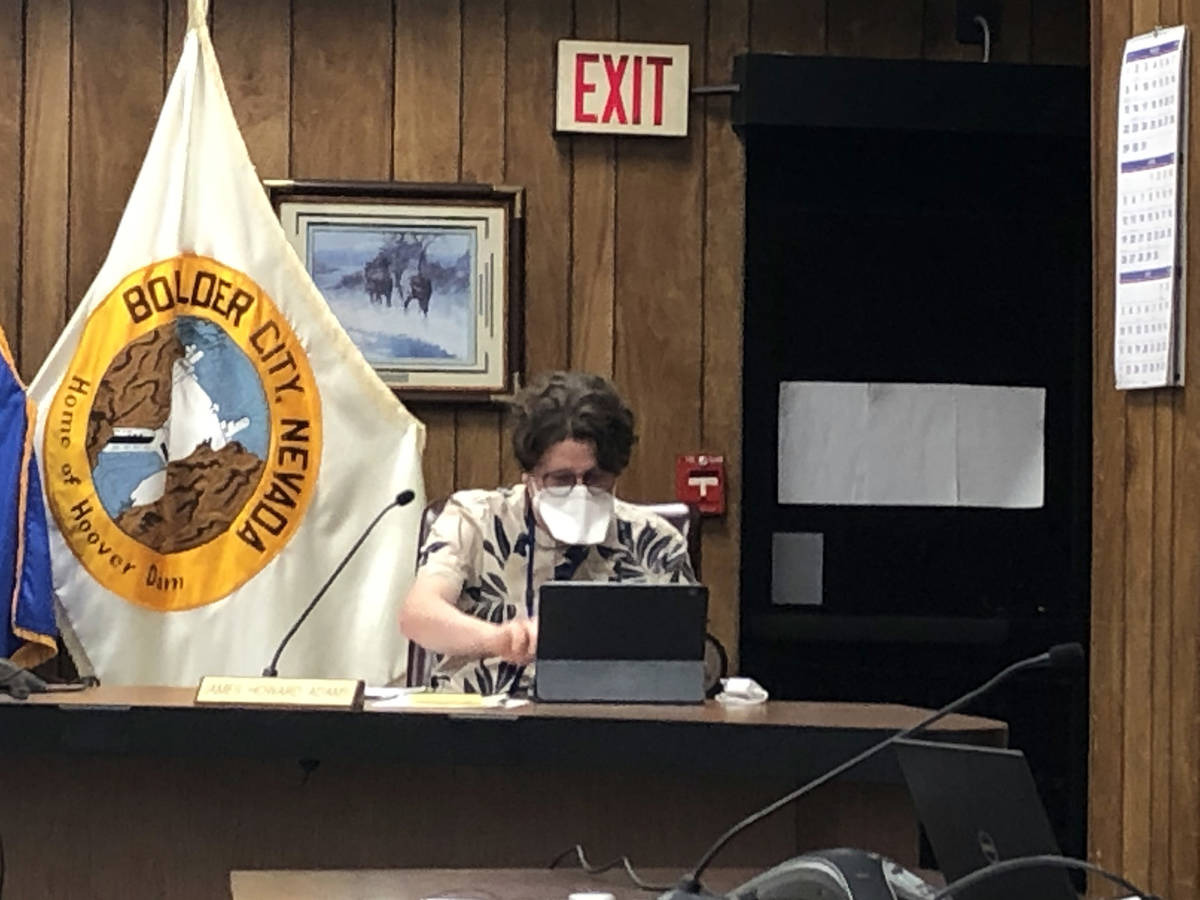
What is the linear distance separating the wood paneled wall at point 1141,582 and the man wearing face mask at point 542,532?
1003 mm

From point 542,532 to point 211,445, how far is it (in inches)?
38.9

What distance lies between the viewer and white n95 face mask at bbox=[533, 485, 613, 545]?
3.08 metres

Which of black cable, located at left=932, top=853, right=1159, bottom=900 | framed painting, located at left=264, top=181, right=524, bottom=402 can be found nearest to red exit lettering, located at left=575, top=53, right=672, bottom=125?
framed painting, located at left=264, top=181, right=524, bottom=402

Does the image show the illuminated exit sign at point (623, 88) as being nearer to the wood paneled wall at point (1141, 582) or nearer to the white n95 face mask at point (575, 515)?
the white n95 face mask at point (575, 515)

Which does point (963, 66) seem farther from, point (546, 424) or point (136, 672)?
point (136, 672)

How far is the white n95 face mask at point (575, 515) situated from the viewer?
3.08m

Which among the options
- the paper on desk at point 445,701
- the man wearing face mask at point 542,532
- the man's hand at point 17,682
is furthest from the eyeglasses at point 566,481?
the man's hand at point 17,682

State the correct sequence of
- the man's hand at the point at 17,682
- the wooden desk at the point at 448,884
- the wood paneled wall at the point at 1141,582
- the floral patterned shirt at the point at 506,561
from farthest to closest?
the floral patterned shirt at the point at 506,561, the man's hand at the point at 17,682, the wood paneled wall at the point at 1141,582, the wooden desk at the point at 448,884

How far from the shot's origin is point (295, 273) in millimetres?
3812

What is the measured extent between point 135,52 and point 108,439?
82 centimetres

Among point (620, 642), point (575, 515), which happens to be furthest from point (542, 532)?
point (620, 642)

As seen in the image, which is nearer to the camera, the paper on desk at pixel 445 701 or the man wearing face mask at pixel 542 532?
the paper on desk at pixel 445 701

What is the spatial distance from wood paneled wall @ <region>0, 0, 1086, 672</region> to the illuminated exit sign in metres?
0.03

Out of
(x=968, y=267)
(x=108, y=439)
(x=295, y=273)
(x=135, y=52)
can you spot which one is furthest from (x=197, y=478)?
(x=968, y=267)
